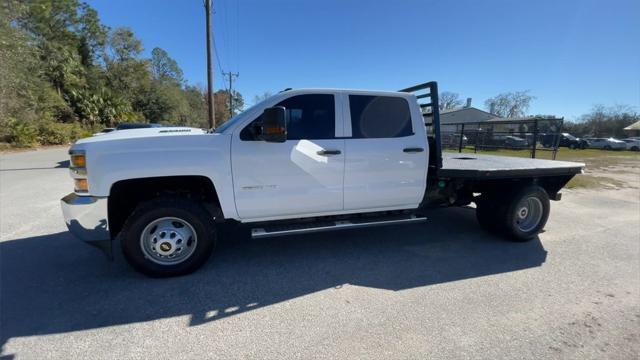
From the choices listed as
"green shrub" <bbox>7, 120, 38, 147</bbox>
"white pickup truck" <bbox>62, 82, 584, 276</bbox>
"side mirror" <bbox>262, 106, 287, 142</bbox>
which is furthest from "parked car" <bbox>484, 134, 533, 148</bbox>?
"green shrub" <bbox>7, 120, 38, 147</bbox>

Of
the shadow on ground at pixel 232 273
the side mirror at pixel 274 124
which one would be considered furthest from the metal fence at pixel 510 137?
the side mirror at pixel 274 124

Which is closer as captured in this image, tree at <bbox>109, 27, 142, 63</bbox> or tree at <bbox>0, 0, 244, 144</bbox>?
tree at <bbox>0, 0, 244, 144</bbox>

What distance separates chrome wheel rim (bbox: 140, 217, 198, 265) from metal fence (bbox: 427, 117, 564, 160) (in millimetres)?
7409

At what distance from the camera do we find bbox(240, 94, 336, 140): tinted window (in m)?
3.51

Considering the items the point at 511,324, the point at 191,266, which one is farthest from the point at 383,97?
the point at 191,266

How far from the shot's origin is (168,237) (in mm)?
3240

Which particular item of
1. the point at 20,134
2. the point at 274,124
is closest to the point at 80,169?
the point at 274,124

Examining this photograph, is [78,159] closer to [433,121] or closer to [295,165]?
[295,165]

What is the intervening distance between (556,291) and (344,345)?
93.0 inches

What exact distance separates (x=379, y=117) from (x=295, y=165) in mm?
1245

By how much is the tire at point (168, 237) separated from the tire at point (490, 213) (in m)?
3.88

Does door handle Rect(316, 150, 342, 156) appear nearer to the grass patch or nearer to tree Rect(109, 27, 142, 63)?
the grass patch

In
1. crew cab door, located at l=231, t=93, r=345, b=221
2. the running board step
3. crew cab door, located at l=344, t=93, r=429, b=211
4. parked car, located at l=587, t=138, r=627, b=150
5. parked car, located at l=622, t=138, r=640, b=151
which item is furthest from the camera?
parked car, located at l=587, t=138, r=627, b=150

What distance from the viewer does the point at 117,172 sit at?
9.68 ft
